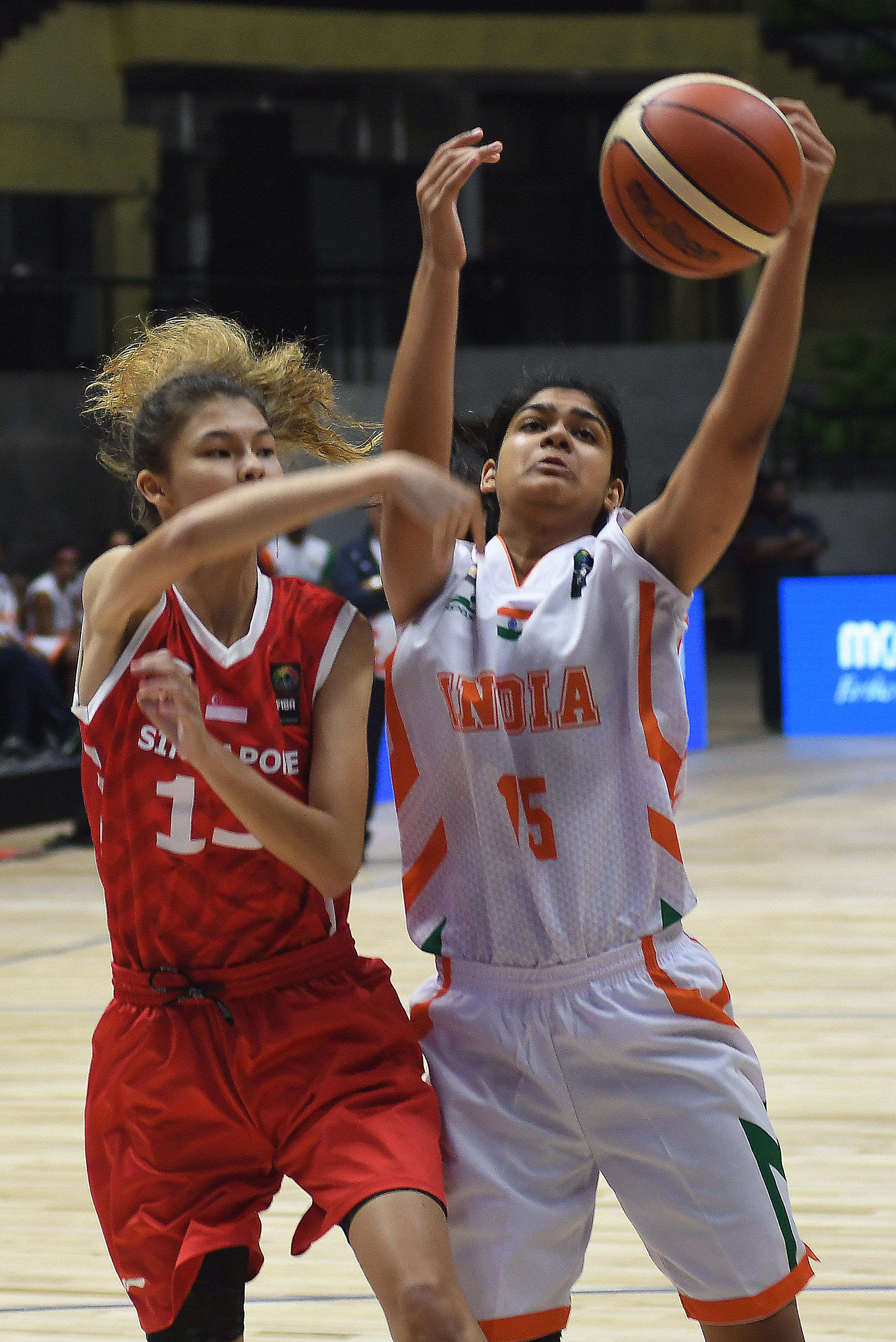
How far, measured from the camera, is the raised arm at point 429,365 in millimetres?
2172

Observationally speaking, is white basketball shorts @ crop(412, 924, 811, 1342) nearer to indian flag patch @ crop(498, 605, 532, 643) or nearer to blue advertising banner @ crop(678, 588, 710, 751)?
indian flag patch @ crop(498, 605, 532, 643)

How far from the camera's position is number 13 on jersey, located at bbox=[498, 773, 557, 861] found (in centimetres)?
216

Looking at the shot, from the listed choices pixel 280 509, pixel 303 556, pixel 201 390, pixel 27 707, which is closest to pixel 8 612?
pixel 27 707

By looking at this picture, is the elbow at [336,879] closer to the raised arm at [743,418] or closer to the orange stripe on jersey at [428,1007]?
the orange stripe on jersey at [428,1007]

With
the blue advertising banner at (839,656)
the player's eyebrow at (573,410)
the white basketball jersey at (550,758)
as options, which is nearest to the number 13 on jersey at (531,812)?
the white basketball jersey at (550,758)

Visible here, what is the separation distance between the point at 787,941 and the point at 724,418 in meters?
3.90

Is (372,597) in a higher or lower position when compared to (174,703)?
lower

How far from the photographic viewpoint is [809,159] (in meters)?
2.20

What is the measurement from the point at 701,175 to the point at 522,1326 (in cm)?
137

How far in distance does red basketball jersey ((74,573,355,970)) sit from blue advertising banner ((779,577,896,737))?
8.62 metres

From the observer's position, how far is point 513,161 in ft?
60.1

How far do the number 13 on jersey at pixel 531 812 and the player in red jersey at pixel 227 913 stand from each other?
17 centimetres

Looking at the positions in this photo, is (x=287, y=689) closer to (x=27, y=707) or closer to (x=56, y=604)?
(x=27, y=707)

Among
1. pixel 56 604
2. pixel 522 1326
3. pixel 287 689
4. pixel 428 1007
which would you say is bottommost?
pixel 522 1326
